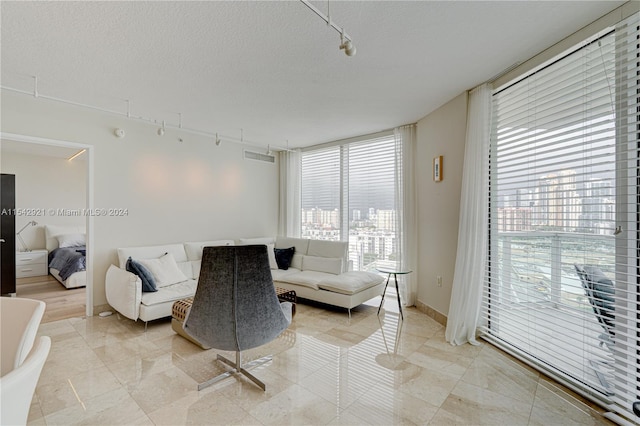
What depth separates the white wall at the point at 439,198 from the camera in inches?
136

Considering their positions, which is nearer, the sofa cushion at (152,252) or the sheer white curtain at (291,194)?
the sofa cushion at (152,252)

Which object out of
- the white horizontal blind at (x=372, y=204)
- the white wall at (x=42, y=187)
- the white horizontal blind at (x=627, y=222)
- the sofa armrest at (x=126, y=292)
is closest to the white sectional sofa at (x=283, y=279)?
the sofa armrest at (x=126, y=292)

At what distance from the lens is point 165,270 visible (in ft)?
12.9

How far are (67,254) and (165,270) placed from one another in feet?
9.83

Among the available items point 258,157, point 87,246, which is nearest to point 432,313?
point 258,157

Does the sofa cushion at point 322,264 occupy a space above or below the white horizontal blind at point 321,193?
below

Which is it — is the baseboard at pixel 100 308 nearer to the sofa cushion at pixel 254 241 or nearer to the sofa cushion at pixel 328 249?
the sofa cushion at pixel 254 241

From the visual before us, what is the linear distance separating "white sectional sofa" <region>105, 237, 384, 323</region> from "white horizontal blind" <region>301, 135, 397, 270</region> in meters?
0.61

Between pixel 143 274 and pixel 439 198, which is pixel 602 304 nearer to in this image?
pixel 439 198

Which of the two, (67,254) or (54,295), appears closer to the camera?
(54,295)

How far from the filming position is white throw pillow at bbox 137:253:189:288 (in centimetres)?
381

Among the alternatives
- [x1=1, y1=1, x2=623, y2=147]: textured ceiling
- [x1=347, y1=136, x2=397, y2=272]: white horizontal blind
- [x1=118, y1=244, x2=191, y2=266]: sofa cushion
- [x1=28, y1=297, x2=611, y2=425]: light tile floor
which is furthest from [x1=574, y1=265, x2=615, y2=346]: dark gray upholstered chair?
[x1=118, y1=244, x2=191, y2=266]: sofa cushion

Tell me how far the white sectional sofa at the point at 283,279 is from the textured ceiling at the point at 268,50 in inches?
77.9

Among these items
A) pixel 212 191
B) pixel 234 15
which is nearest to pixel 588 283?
pixel 234 15
